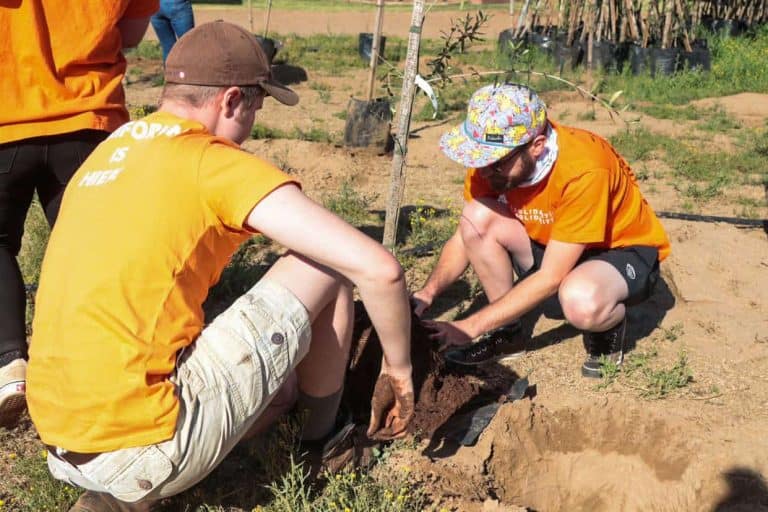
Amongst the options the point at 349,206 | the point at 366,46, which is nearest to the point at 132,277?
the point at 349,206

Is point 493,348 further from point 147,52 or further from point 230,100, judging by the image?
point 147,52

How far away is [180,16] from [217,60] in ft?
17.7

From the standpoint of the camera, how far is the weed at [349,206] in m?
4.82

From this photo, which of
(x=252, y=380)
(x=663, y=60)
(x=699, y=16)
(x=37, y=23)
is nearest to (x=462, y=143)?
(x=252, y=380)

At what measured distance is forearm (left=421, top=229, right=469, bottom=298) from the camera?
11.3 ft

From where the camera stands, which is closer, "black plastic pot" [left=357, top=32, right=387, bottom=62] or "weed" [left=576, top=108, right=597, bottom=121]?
"weed" [left=576, top=108, right=597, bottom=121]

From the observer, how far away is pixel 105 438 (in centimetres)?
199

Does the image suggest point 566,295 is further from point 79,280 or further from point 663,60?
point 663,60

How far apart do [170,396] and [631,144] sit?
502cm

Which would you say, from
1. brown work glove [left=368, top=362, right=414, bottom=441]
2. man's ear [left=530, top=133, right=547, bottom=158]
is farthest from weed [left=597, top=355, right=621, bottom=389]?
brown work glove [left=368, top=362, right=414, bottom=441]

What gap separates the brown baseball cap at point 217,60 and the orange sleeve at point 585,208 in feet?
4.30

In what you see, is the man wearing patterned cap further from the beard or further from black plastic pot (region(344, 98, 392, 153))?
black plastic pot (region(344, 98, 392, 153))

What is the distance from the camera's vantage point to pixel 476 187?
3.46 metres

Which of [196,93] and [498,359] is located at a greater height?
[196,93]
